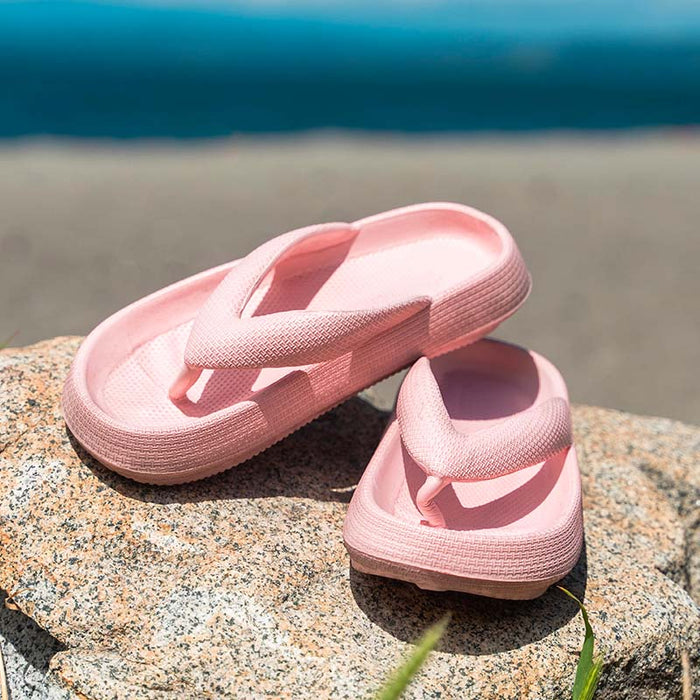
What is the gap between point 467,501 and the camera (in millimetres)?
1627

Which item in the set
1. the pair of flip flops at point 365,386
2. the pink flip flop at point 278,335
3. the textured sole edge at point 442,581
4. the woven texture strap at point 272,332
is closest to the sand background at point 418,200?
the pink flip flop at point 278,335

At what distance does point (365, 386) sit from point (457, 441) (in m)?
0.28

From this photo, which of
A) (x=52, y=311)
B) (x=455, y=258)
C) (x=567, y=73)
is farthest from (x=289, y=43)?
(x=455, y=258)

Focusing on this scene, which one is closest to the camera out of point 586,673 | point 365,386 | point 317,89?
point 586,673

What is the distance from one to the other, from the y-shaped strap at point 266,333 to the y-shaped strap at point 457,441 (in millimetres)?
135

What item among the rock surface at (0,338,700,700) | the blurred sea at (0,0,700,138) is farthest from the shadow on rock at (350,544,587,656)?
the blurred sea at (0,0,700,138)

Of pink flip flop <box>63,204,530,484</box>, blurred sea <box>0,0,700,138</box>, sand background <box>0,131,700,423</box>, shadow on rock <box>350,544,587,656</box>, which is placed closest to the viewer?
shadow on rock <box>350,544,587,656</box>

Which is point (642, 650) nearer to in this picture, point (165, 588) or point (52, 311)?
point (165, 588)

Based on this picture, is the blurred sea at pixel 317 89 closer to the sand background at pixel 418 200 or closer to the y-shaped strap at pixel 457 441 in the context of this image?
the sand background at pixel 418 200

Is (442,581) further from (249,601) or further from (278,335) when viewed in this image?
(278,335)

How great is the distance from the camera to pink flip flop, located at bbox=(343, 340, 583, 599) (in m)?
1.35

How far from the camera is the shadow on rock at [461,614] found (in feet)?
4.77

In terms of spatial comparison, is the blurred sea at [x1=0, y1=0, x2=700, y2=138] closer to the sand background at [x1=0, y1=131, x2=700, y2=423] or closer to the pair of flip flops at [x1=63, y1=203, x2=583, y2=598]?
the sand background at [x1=0, y1=131, x2=700, y2=423]

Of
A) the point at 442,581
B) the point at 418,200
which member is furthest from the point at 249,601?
the point at 418,200
